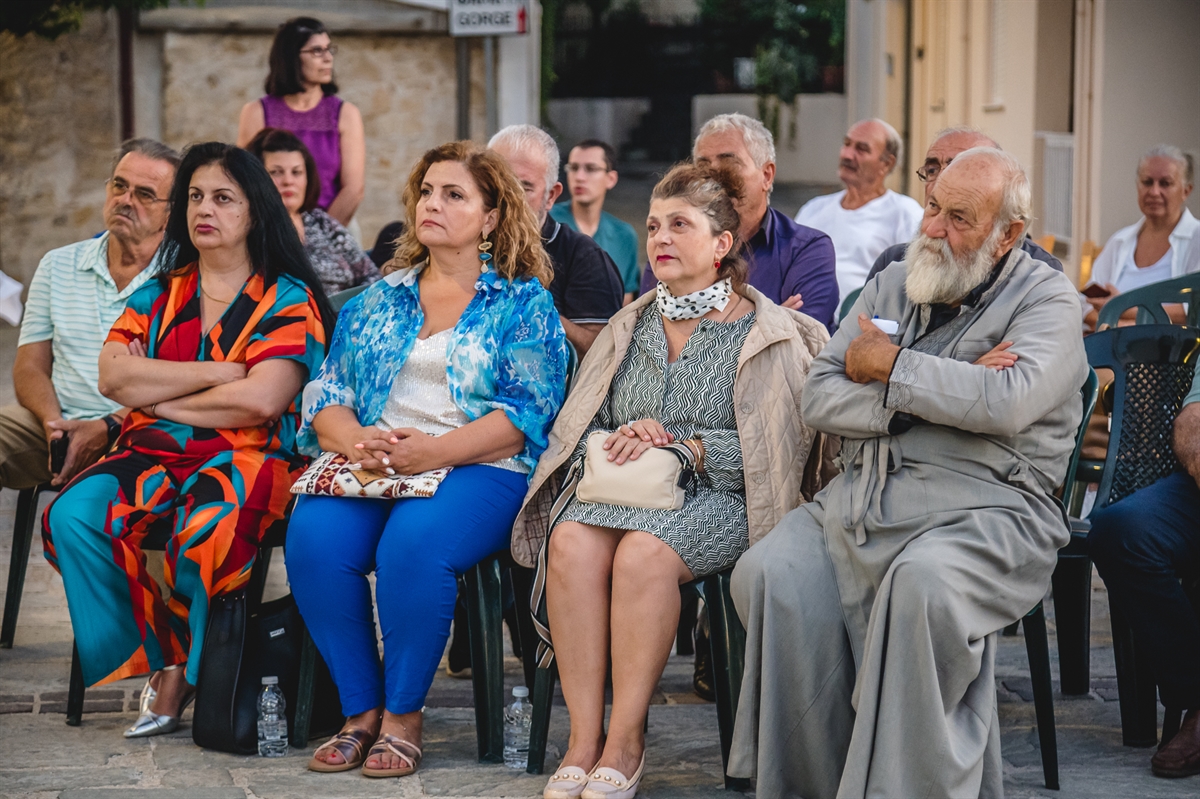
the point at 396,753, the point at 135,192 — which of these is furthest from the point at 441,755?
the point at 135,192

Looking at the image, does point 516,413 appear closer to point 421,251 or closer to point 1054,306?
point 421,251

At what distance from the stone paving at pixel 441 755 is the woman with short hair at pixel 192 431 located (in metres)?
0.21

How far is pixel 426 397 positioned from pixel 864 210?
3.06 meters

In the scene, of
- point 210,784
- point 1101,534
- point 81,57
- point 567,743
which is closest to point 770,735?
point 567,743

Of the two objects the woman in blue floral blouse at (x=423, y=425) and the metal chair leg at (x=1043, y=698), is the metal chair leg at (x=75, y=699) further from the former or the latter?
the metal chair leg at (x=1043, y=698)

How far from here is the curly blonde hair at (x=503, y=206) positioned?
421 cm

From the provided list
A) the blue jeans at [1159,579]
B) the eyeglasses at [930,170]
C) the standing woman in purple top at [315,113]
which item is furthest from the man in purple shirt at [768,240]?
the standing woman in purple top at [315,113]

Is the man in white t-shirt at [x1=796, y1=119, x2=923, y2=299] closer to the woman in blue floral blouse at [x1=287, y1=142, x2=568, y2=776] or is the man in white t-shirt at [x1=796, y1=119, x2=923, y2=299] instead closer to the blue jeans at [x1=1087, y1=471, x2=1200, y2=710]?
the woman in blue floral blouse at [x1=287, y1=142, x2=568, y2=776]

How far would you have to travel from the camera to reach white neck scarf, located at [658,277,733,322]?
403 centimetres

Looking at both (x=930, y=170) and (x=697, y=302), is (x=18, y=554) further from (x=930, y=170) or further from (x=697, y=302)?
(x=930, y=170)

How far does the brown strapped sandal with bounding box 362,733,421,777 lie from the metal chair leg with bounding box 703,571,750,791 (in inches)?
31.2

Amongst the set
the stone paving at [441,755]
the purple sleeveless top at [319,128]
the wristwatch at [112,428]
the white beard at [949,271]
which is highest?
the purple sleeveless top at [319,128]

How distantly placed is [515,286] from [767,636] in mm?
1311

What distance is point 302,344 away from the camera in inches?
169
